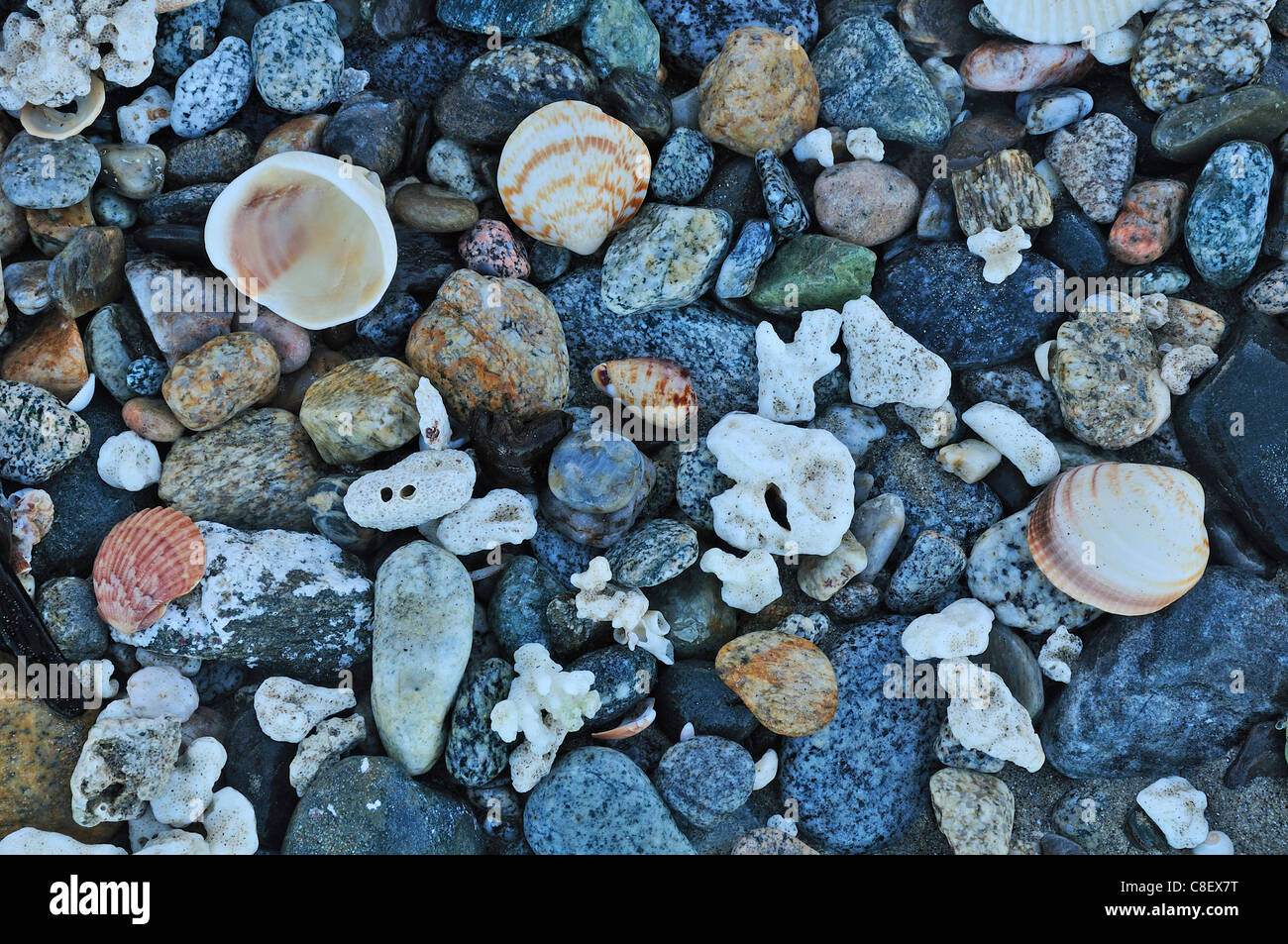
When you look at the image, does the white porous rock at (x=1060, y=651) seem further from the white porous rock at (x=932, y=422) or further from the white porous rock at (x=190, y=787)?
the white porous rock at (x=190, y=787)

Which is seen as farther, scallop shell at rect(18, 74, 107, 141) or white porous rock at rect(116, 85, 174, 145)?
white porous rock at rect(116, 85, 174, 145)

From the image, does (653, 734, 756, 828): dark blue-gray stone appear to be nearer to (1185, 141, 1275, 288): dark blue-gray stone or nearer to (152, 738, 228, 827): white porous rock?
(152, 738, 228, 827): white porous rock

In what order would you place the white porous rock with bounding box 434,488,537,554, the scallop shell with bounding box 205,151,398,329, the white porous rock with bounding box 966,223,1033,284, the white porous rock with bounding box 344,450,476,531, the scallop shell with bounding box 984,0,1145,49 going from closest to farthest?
the white porous rock with bounding box 344,450,476,531
the white porous rock with bounding box 434,488,537,554
the scallop shell with bounding box 205,151,398,329
the white porous rock with bounding box 966,223,1033,284
the scallop shell with bounding box 984,0,1145,49

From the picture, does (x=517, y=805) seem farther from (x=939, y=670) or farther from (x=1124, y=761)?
(x=1124, y=761)

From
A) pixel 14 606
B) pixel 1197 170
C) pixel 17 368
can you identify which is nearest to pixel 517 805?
pixel 14 606

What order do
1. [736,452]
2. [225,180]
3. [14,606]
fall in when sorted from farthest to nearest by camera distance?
1. [225,180]
2. [736,452]
3. [14,606]

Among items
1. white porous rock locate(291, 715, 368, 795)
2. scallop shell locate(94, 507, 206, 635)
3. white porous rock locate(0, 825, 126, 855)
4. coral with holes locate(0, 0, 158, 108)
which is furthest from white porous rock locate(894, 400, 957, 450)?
coral with holes locate(0, 0, 158, 108)
